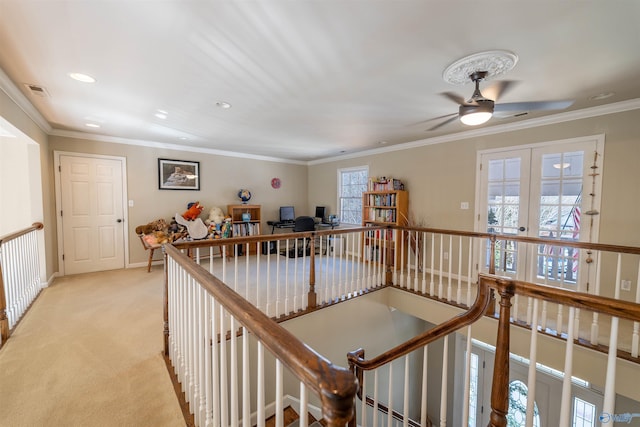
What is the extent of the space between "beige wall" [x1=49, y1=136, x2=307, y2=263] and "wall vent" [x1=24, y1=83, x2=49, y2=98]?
6.13 ft

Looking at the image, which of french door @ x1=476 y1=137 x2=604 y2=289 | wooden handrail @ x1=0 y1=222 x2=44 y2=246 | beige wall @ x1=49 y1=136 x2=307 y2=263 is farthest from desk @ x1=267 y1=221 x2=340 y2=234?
wooden handrail @ x1=0 y1=222 x2=44 y2=246

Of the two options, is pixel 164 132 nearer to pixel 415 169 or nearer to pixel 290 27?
pixel 290 27

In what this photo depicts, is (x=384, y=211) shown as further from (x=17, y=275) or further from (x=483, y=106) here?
(x=17, y=275)

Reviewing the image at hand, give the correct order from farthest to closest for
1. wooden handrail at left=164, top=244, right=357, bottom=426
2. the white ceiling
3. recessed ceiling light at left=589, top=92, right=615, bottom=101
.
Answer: recessed ceiling light at left=589, top=92, right=615, bottom=101 → the white ceiling → wooden handrail at left=164, top=244, right=357, bottom=426

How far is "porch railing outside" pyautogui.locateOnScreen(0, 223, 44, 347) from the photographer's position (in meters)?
2.37

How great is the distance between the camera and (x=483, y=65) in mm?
2102

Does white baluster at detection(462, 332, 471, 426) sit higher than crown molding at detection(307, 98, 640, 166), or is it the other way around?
crown molding at detection(307, 98, 640, 166)

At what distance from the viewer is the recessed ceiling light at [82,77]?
234 cm

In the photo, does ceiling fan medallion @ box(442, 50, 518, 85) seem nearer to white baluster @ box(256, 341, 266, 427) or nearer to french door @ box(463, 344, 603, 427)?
white baluster @ box(256, 341, 266, 427)

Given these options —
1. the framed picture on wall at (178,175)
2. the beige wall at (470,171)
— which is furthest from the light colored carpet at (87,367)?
the beige wall at (470,171)

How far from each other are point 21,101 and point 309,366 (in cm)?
418

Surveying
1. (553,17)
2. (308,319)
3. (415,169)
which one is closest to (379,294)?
(308,319)

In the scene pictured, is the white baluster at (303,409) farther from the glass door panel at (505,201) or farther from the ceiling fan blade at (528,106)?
the glass door panel at (505,201)

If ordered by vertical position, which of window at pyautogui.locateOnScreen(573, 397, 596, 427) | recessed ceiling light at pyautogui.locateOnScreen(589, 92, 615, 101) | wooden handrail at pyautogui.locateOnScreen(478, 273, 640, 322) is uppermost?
recessed ceiling light at pyautogui.locateOnScreen(589, 92, 615, 101)
